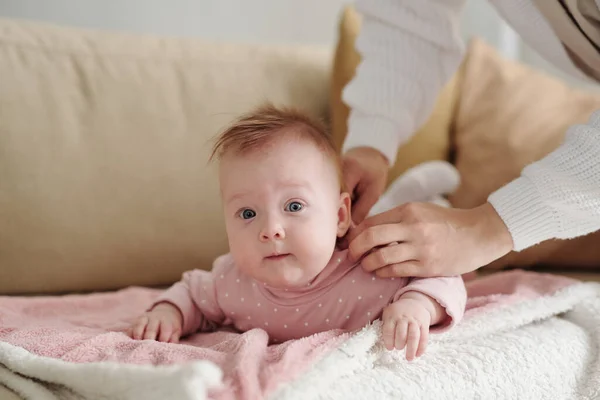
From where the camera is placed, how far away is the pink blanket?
2.31 ft

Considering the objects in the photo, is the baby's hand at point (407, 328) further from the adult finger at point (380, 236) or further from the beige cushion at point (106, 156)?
the beige cushion at point (106, 156)

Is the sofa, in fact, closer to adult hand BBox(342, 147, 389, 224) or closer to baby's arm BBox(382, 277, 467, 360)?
adult hand BBox(342, 147, 389, 224)

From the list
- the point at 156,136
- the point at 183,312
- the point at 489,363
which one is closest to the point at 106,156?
the point at 156,136

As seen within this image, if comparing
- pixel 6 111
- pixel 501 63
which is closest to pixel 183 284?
pixel 6 111

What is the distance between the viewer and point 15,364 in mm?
751

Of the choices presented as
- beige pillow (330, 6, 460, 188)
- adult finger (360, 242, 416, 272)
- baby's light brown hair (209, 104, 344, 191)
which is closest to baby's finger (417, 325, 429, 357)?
adult finger (360, 242, 416, 272)

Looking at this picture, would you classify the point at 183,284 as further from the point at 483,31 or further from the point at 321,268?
the point at 483,31

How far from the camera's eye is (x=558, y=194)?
875 mm

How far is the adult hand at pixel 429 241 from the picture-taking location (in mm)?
862

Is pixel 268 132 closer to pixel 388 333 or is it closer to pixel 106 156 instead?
pixel 388 333

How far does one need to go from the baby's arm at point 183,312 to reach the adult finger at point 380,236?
24 centimetres

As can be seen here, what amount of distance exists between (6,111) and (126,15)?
59cm

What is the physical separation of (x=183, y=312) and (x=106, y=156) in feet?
1.58

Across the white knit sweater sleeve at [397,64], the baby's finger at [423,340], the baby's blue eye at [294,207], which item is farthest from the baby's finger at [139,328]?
the white knit sweater sleeve at [397,64]
